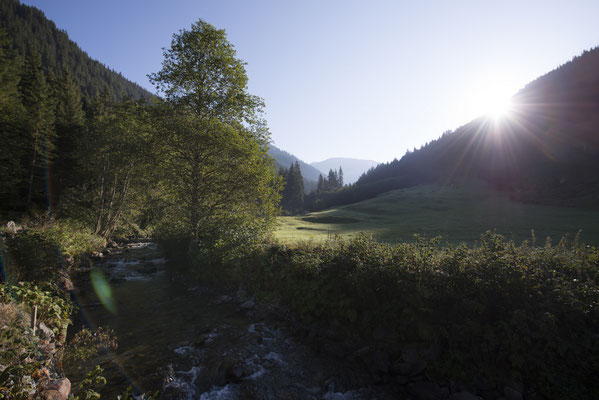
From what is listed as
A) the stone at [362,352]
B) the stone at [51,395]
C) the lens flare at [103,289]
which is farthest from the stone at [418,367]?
the lens flare at [103,289]

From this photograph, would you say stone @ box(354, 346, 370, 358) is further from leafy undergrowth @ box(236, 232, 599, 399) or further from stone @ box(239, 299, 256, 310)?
stone @ box(239, 299, 256, 310)

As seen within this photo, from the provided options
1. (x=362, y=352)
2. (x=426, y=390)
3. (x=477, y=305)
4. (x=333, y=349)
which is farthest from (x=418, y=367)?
(x=333, y=349)

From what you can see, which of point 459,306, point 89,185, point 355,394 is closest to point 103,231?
point 89,185

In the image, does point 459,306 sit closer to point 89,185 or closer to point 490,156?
→ point 89,185

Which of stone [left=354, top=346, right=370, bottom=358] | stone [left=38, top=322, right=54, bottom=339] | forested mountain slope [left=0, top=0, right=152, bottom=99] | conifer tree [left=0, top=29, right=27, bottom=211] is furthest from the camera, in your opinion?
forested mountain slope [left=0, top=0, right=152, bottom=99]

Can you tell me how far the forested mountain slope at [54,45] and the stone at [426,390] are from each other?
187 meters

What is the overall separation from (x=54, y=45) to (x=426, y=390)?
260 metres

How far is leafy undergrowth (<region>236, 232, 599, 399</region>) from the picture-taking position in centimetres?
702

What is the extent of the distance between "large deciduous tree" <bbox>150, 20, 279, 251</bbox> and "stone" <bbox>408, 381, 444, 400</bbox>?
11.2 meters

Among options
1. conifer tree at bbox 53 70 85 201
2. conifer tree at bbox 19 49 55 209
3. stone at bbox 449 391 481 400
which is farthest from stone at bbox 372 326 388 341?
conifer tree at bbox 53 70 85 201

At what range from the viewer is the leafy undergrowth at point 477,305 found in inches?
276

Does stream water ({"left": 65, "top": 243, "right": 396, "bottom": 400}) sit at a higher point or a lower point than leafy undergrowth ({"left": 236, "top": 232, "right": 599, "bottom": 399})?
lower

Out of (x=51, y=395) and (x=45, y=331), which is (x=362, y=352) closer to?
(x=51, y=395)

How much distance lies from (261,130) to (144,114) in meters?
7.99
